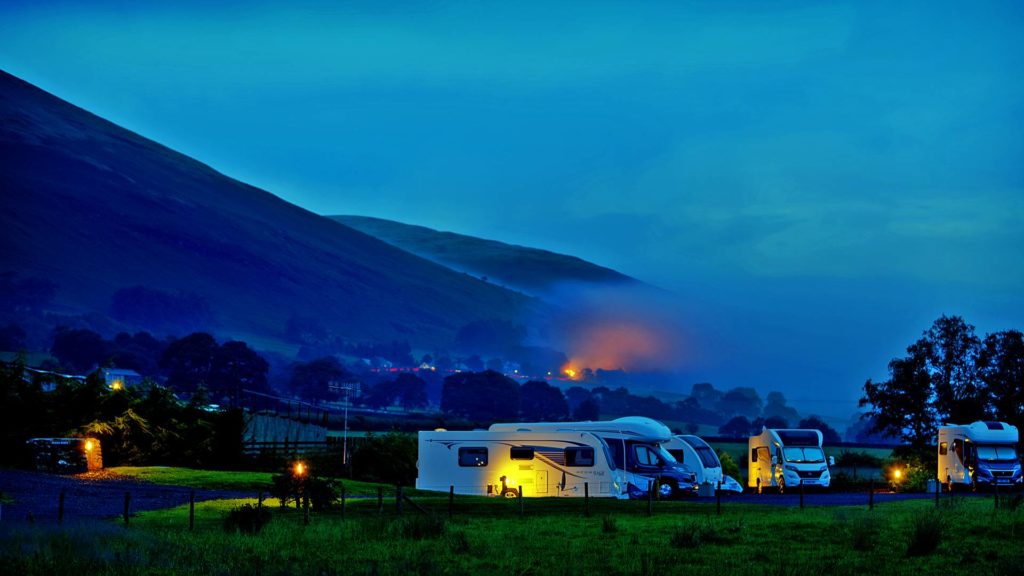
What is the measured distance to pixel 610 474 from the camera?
124 feet

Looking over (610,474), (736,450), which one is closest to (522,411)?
(736,450)

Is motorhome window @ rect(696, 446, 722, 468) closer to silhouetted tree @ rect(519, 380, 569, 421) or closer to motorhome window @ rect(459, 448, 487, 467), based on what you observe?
motorhome window @ rect(459, 448, 487, 467)

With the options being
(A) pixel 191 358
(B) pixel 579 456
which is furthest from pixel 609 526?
(A) pixel 191 358

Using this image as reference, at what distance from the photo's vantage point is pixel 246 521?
26.1 metres

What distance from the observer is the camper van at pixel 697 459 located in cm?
4291

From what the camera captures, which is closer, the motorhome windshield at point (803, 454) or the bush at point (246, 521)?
the bush at point (246, 521)

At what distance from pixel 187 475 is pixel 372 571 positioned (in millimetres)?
27799

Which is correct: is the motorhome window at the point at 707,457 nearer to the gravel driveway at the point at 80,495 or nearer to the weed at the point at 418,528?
the gravel driveway at the point at 80,495

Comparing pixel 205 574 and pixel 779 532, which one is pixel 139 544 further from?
pixel 779 532

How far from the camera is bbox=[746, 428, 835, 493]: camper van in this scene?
4500 centimetres

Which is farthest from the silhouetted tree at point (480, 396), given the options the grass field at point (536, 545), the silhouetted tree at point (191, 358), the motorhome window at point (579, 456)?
the grass field at point (536, 545)

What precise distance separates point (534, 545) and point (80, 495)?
1857 cm

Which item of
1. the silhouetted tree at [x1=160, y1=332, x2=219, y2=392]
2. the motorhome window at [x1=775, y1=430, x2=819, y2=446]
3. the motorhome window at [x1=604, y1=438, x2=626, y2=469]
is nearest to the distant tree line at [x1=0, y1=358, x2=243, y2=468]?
the motorhome window at [x1=604, y1=438, x2=626, y2=469]

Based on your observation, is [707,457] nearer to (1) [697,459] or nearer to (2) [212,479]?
(1) [697,459]
